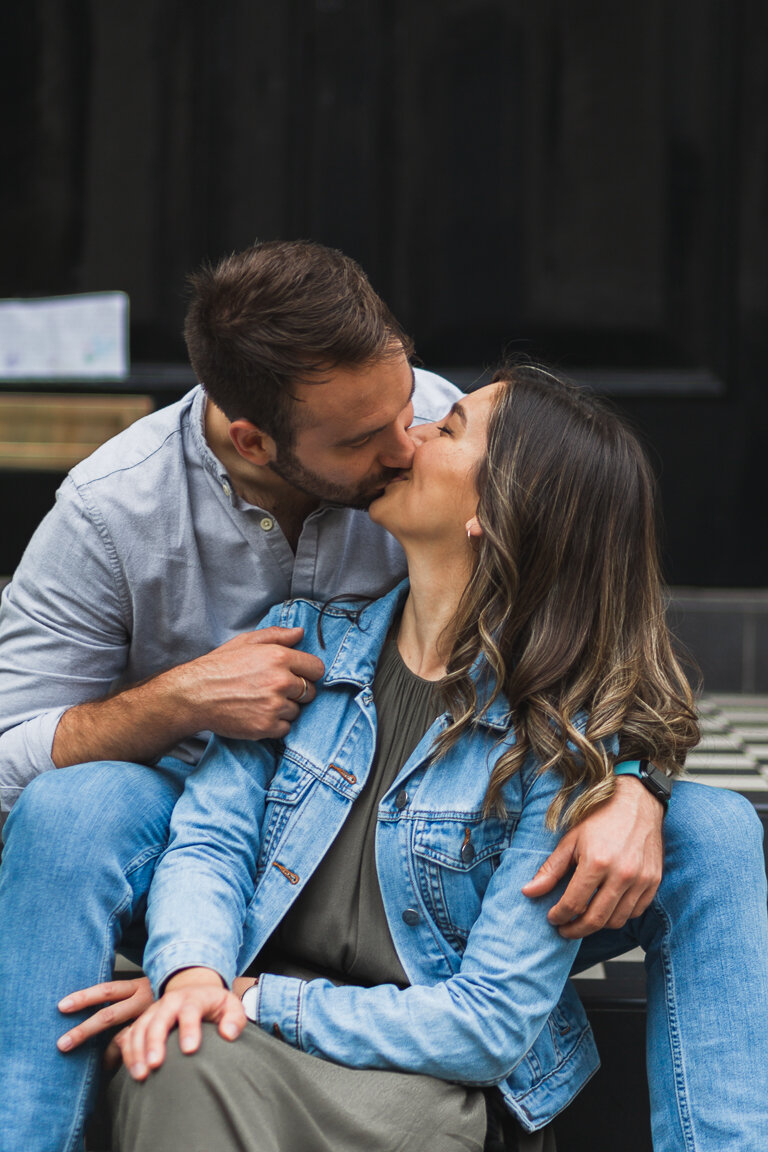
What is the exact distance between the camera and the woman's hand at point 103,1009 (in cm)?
159

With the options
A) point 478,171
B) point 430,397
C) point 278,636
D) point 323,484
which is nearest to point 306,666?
point 278,636

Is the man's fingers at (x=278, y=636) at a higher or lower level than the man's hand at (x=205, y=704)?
higher

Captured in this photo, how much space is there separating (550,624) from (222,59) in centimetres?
232

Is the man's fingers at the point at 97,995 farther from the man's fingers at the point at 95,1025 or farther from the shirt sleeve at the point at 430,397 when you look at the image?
the shirt sleeve at the point at 430,397

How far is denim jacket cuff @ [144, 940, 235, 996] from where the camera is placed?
61.6 inches

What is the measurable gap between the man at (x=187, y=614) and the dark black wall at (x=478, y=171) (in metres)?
1.23

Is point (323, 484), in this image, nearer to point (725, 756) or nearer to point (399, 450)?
point (399, 450)

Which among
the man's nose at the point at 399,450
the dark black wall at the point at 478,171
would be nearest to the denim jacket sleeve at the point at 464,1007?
the man's nose at the point at 399,450

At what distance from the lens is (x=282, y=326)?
190 cm

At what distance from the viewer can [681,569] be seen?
3469 millimetres

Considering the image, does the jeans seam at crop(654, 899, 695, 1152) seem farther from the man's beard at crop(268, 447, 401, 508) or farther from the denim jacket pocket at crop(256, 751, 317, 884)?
the man's beard at crop(268, 447, 401, 508)

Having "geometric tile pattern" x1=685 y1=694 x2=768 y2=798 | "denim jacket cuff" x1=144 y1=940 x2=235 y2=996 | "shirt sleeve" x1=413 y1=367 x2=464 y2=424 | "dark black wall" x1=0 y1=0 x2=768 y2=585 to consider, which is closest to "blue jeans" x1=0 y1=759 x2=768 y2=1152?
"denim jacket cuff" x1=144 y1=940 x2=235 y2=996

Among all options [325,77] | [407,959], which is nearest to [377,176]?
[325,77]

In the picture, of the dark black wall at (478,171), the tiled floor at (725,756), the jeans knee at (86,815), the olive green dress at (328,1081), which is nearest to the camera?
the olive green dress at (328,1081)
